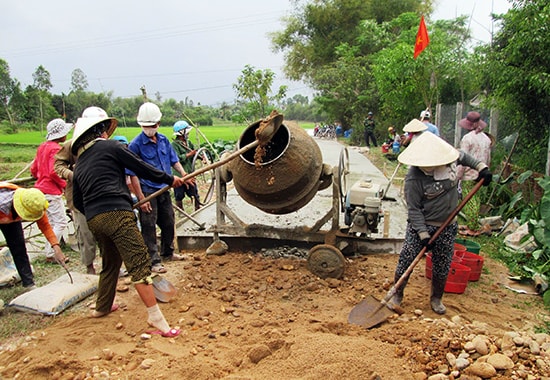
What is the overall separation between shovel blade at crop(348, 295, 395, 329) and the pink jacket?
3478 millimetres

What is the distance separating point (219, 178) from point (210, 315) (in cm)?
166

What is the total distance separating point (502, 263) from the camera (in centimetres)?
459

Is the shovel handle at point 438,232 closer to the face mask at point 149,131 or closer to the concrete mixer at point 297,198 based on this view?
the concrete mixer at point 297,198

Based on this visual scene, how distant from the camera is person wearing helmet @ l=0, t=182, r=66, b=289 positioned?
3.43 meters

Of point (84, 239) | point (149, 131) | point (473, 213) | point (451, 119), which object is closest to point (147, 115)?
point (149, 131)

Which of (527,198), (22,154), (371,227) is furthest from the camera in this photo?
(22,154)

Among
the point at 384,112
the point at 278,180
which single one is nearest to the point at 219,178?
Answer: the point at 278,180

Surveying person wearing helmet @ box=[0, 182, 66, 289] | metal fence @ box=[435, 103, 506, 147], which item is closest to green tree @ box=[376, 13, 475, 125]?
metal fence @ box=[435, 103, 506, 147]

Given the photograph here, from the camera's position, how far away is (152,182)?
4.28 m

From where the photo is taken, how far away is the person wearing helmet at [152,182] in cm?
424

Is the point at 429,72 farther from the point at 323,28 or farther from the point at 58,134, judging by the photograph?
the point at 323,28

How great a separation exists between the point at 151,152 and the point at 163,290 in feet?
4.95

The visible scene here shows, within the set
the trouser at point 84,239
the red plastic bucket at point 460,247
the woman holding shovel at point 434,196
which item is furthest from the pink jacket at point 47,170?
the red plastic bucket at point 460,247

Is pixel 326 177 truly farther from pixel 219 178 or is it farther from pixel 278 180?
pixel 219 178
